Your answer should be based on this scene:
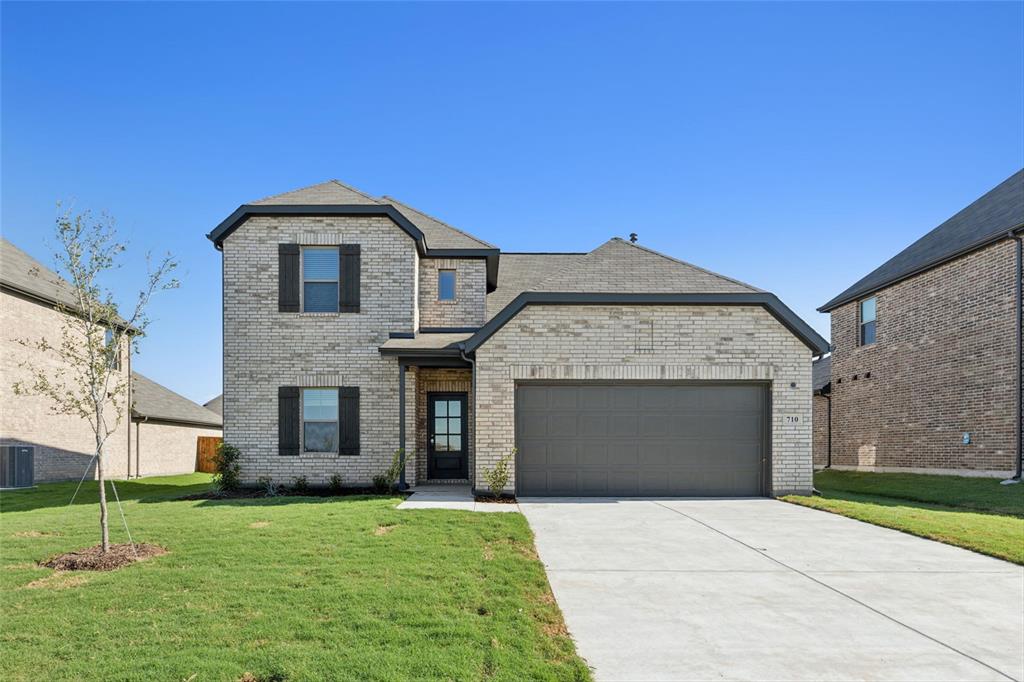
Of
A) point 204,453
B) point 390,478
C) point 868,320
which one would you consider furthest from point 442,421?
point 204,453

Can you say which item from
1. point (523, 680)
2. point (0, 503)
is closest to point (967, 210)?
point (523, 680)

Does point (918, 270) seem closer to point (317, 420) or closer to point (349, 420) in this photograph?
point (349, 420)

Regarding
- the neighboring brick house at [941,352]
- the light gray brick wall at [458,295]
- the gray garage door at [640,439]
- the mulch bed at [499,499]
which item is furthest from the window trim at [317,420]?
the neighboring brick house at [941,352]

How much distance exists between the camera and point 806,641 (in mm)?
4562

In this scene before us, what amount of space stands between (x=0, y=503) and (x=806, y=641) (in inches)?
538

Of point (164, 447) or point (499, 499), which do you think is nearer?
point (499, 499)

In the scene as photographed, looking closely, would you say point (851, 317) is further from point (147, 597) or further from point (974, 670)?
point (147, 597)

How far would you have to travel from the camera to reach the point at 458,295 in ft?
49.0

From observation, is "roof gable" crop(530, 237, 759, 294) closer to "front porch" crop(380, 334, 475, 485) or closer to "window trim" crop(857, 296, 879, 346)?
"front porch" crop(380, 334, 475, 485)

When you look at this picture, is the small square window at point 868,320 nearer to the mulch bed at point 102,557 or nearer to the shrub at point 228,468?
the shrub at point 228,468

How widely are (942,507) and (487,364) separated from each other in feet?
29.3

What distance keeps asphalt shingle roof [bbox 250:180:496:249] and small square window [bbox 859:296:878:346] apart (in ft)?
43.5

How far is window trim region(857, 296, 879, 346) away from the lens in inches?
773

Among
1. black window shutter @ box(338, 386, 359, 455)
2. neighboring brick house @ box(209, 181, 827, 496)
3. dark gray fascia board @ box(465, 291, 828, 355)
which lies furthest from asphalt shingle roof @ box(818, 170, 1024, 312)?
black window shutter @ box(338, 386, 359, 455)
